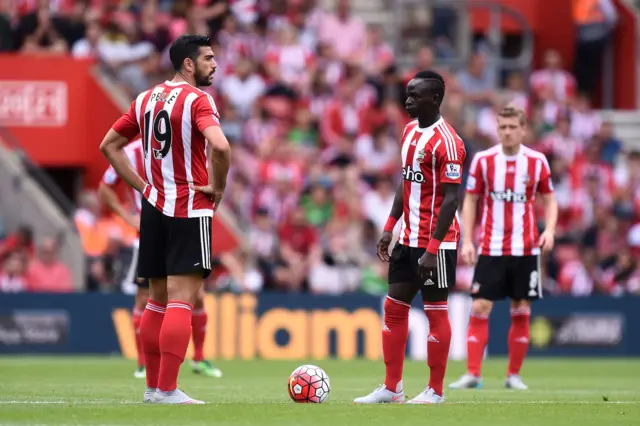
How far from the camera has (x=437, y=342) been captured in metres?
9.73

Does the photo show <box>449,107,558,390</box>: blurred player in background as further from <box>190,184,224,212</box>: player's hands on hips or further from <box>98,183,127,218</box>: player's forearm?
<box>190,184,224,212</box>: player's hands on hips

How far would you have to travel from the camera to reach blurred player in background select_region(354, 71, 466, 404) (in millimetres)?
9656

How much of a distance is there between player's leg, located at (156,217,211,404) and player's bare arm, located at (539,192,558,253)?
4.31m

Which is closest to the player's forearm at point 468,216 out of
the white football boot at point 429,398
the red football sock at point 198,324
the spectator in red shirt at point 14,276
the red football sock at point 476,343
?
the red football sock at point 476,343

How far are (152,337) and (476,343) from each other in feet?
13.6

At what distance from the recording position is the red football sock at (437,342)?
32.0 ft

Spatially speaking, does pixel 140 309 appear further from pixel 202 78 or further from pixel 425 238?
A: pixel 202 78

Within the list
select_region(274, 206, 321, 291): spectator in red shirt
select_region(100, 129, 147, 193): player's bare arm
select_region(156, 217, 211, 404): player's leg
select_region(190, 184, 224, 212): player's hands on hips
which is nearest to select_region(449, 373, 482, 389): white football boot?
select_region(156, 217, 211, 404): player's leg

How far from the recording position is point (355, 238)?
20.6 metres

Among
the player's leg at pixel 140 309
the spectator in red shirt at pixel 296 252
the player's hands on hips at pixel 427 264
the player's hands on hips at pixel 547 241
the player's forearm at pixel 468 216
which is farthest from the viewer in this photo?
the spectator in red shirt at pixel 296 252

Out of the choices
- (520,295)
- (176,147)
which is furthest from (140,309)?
(176,147)

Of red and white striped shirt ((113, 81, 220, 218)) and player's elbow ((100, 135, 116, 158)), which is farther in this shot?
player's elbow ((100, 135, 116, 158))

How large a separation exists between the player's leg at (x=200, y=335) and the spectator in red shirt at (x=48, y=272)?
5.37 metres

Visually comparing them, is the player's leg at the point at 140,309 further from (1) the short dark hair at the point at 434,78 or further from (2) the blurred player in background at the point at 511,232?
(1) the short dark hair at the point at 434,78
